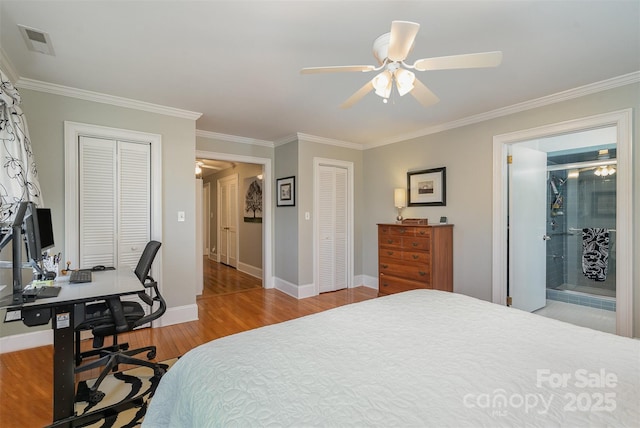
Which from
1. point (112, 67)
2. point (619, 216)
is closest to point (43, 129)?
point (112, 67)

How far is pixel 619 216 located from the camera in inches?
103

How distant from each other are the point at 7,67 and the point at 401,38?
118 inches

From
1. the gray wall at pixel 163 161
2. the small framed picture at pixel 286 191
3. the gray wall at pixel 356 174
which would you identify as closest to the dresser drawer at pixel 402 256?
the gray wall at pixel 356 174

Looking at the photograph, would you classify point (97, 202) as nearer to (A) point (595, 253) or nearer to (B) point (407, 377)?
(B) point (407, 377)

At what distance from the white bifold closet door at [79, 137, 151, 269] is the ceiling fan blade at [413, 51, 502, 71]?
299 centimetres

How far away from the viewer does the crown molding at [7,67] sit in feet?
7.20

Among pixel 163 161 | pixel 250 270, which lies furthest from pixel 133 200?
pixel 250 270

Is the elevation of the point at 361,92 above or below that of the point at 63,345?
above

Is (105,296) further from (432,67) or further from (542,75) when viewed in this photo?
(542,75)

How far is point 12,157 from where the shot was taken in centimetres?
224

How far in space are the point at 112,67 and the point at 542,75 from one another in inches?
140

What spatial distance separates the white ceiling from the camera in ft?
5.57

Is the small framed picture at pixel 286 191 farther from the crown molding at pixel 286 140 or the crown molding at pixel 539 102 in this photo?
the crown molding at pixel 539 102

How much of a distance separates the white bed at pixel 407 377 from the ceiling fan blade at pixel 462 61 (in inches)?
53.2
